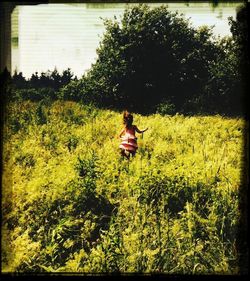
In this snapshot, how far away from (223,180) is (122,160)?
1.43 meters

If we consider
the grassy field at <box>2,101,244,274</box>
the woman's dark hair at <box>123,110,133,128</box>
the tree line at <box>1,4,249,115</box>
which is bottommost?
the grassy field at <box>2,101,244,274</box>

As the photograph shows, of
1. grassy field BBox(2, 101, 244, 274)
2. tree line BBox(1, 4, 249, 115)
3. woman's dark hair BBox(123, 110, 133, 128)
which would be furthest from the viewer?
woman's dark hair BBox(123, 110, 133, 128)

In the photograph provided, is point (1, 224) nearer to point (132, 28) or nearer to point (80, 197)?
point (80, 197)

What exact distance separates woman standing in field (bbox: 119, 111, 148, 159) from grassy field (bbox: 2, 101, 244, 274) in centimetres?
9

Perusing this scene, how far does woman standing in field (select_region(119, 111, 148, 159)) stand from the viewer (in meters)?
5.03

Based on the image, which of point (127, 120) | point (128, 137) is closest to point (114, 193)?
point (128, 137)

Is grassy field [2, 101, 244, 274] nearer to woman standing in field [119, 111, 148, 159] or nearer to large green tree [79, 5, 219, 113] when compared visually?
woman standing in field [119, 111, 148, 159]

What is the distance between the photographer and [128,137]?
16.6 feet

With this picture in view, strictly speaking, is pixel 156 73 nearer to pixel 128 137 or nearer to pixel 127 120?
pixel 127 120

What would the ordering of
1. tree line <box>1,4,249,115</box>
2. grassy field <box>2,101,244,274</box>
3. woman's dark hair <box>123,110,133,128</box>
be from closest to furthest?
grassy field <box>2,101,244,274</box>
tree line <box>1,4,249,115</box>
woman's dark hair <box>123,110,133,128</box>

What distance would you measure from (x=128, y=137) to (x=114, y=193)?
85cm

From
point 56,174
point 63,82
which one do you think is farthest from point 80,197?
point 63,82

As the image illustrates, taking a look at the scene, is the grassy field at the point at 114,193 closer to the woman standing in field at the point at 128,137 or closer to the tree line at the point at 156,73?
the woman standing in field at the point at 128,137

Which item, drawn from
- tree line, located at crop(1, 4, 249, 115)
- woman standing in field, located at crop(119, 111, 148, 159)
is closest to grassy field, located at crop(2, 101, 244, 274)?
woman standing in field, located at crop(119, 111, 148, 159)
